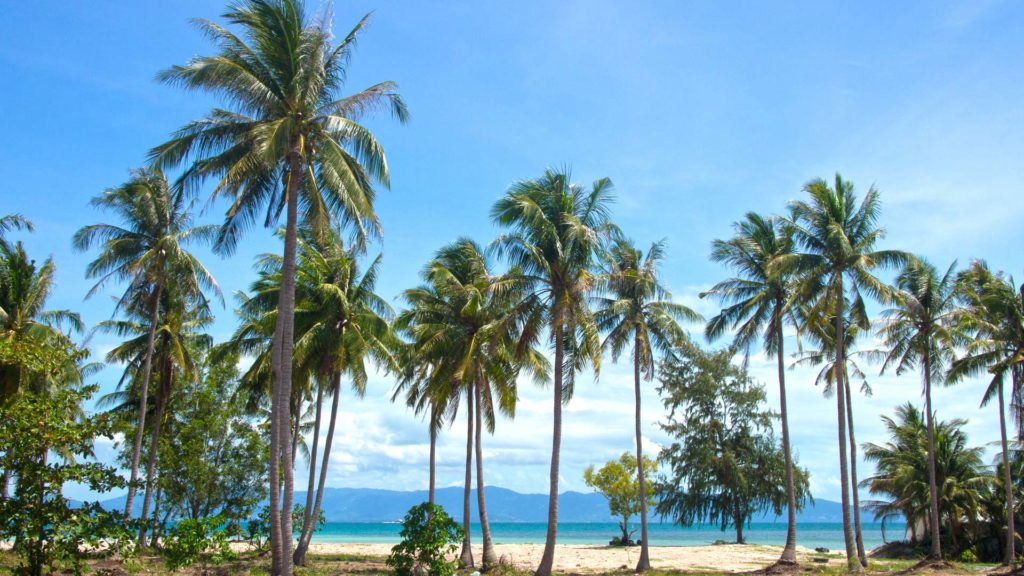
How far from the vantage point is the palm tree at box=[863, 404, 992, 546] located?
111 feet

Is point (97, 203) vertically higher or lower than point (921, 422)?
higher

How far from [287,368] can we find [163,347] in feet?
54.0

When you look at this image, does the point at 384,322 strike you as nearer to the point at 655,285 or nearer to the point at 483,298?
the point at 483,298

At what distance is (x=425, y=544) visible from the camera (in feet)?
63.6

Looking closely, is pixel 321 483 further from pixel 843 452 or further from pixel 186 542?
pixel 843 452

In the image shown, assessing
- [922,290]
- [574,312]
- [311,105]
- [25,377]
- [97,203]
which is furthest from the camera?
[922,290]

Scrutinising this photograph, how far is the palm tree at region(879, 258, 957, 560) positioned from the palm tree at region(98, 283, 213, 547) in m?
25.9

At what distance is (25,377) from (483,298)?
1452 centimetres

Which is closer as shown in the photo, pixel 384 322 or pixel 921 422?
pixel 384 322

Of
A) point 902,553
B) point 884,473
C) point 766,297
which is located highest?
point 766,297

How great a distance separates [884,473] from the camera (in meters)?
37.0

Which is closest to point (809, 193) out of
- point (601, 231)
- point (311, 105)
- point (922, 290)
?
point (922, 290)

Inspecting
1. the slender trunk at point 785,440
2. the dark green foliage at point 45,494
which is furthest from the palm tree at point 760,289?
the dark green foliage at point 45,494

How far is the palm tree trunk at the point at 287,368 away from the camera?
15336mm
